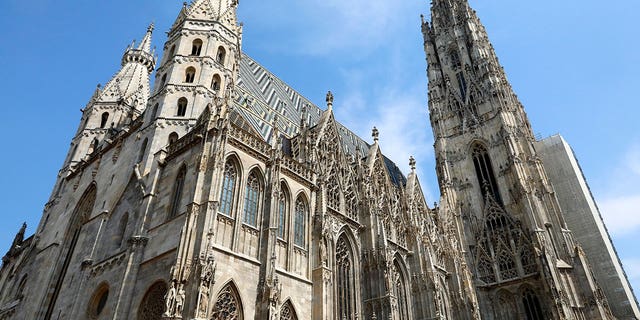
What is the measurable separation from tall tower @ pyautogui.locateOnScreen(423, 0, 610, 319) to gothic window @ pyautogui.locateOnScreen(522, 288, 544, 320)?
6 centimetres

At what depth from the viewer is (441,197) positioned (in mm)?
36062

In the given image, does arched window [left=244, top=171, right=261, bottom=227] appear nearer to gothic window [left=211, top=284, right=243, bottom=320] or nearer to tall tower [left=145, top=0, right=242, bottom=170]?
gothic window [left=211, top=284, right=243, bottom=320]

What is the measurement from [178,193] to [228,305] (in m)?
4.91

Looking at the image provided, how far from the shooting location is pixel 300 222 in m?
19.4

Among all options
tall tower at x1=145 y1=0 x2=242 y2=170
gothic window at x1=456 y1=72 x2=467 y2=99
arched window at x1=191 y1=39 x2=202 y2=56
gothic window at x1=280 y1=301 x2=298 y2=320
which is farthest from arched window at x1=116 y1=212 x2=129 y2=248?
gothic window at x1=456 y1=72 x2=467 y2=99

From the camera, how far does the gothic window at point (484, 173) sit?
35312 mm

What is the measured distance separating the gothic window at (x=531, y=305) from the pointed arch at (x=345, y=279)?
15.4 metres

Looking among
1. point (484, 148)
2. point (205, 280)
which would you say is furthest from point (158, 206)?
point (484, 148)

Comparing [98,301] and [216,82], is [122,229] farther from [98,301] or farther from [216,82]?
[216,82]

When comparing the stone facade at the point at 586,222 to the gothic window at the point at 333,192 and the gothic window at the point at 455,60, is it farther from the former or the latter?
the gothic window at the point at 333,192

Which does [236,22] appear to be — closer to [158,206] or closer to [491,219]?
[158,206]

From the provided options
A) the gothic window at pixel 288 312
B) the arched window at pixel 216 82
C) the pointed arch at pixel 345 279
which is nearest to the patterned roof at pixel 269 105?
the arched window at pixel 216 82

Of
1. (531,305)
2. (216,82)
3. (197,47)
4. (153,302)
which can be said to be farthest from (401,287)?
(197,47)

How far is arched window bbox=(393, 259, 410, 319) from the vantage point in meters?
23.6
